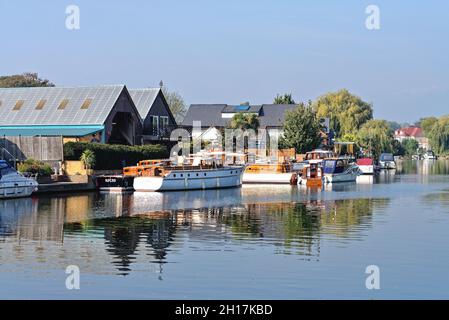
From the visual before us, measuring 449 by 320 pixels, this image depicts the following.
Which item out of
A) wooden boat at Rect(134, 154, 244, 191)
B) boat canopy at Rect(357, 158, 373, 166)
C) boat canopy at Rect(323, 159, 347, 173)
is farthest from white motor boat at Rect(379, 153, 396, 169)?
wooden boat at Rect(134, 154, 244, 191)

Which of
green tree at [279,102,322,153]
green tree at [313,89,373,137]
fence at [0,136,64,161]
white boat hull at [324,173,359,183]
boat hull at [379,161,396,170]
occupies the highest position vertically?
green tree at [313,89,373,137]

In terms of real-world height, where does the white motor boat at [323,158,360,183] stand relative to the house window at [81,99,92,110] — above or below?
below

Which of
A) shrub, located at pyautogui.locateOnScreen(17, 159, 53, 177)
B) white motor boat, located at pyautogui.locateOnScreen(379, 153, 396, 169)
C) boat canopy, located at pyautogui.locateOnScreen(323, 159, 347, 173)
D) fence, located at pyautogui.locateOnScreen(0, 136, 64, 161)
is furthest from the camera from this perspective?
white motor boat, located at pyautogui.locateOnScreen(379, 153, 396, 169)

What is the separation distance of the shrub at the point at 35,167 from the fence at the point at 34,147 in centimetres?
269

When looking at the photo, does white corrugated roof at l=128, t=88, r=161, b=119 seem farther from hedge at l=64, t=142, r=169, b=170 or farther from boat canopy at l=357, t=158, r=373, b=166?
boat canopy at l=357, t=158, r=373, b=166

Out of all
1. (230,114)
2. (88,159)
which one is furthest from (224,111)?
(88,159)

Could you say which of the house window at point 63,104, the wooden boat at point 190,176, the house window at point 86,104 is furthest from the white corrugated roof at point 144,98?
the wooden boat at point 190,176

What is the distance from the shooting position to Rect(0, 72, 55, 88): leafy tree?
365 ft

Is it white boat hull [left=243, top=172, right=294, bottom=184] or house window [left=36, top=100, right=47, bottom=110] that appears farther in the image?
white boat hull [left=243, top=172, right=294, bottom=184]

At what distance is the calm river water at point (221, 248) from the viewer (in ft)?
75.9

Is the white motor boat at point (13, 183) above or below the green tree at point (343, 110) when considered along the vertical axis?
below

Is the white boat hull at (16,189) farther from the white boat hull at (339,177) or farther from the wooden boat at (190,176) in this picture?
the white boat hull at (339,177)

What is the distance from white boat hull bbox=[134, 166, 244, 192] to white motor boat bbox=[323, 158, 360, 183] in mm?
11417
